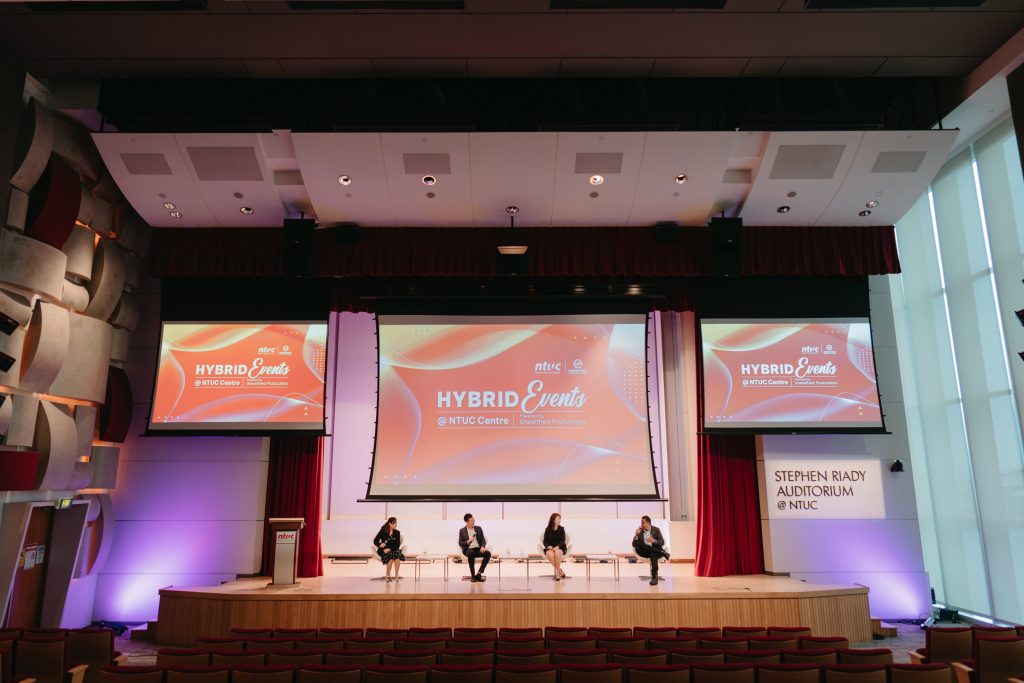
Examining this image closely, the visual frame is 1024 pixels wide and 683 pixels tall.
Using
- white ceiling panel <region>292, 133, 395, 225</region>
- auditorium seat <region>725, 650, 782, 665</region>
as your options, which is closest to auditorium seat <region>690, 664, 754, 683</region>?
auditorium seat <region>725, 650, 782, 665</region>

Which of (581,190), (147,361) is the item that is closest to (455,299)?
(581,190)

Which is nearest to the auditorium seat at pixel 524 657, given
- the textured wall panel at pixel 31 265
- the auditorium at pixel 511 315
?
the auditorium at pixel 511 315

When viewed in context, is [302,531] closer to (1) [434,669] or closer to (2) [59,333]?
(2) [59,333]

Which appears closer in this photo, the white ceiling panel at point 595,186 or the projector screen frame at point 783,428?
the white ceiling panel at point 595,186

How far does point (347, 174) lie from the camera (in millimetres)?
8086

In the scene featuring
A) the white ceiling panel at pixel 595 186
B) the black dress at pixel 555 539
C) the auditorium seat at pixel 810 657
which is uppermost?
the white ceiling panel at pixel 595 186

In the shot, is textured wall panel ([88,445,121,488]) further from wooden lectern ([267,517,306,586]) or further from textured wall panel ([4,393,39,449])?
wooden lectern ([267,517,306,586])

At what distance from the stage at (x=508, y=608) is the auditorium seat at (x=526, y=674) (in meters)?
3.65

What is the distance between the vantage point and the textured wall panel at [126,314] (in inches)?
356

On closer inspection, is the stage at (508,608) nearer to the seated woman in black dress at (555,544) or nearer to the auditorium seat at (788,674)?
the seated woman in black dress at (555,544)

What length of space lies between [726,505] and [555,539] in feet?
8.28

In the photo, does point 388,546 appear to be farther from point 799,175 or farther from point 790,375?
point 799,175

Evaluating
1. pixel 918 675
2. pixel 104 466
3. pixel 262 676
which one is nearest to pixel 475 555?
pixel 262 676

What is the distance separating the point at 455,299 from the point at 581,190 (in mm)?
2275
